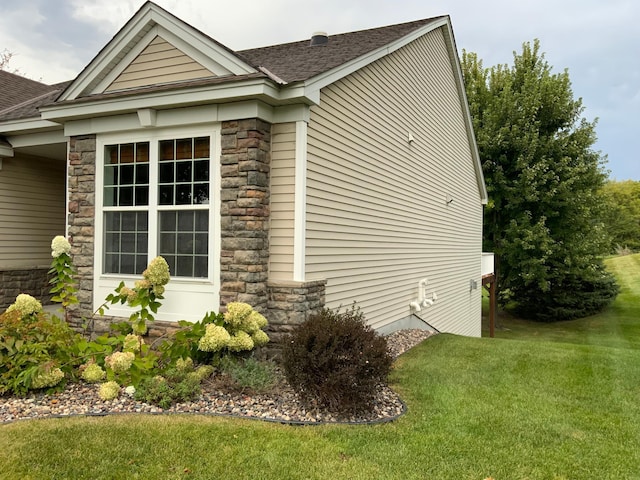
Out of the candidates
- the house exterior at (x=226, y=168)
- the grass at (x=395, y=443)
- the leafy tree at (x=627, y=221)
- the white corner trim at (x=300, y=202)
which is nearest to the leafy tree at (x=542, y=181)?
the house exterior at (x=226, y=168)

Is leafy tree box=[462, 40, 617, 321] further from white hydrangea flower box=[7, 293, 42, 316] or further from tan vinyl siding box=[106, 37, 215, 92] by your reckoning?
white hydrangea flower box=[7, 293, 42, 316]

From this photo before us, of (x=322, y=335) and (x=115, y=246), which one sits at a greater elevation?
(x=115, y=246)

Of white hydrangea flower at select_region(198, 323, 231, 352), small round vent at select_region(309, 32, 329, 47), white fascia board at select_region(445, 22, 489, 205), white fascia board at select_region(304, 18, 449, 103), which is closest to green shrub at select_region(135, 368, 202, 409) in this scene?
white hydrangea flower at select_region(198, 323, 231, 352)

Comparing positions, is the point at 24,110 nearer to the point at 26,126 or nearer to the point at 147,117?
the point at 26,126

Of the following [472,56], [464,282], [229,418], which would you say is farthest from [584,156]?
[229,418]

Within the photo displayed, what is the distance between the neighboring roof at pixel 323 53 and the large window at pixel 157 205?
1498mm

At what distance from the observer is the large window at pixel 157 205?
236 inches

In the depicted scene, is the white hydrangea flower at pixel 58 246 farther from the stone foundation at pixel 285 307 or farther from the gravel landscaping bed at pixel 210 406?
the stone foundation at pixel 285 307

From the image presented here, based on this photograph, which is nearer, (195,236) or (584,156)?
(195,236)

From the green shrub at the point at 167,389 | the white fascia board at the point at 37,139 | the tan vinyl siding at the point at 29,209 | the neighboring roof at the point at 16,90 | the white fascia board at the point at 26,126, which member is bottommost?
the green shrub at the point at 167,389

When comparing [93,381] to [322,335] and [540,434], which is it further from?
[540,434]

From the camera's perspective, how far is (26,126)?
305 inches

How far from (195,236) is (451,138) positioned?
8.62 metres

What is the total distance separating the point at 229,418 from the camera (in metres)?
4.18
